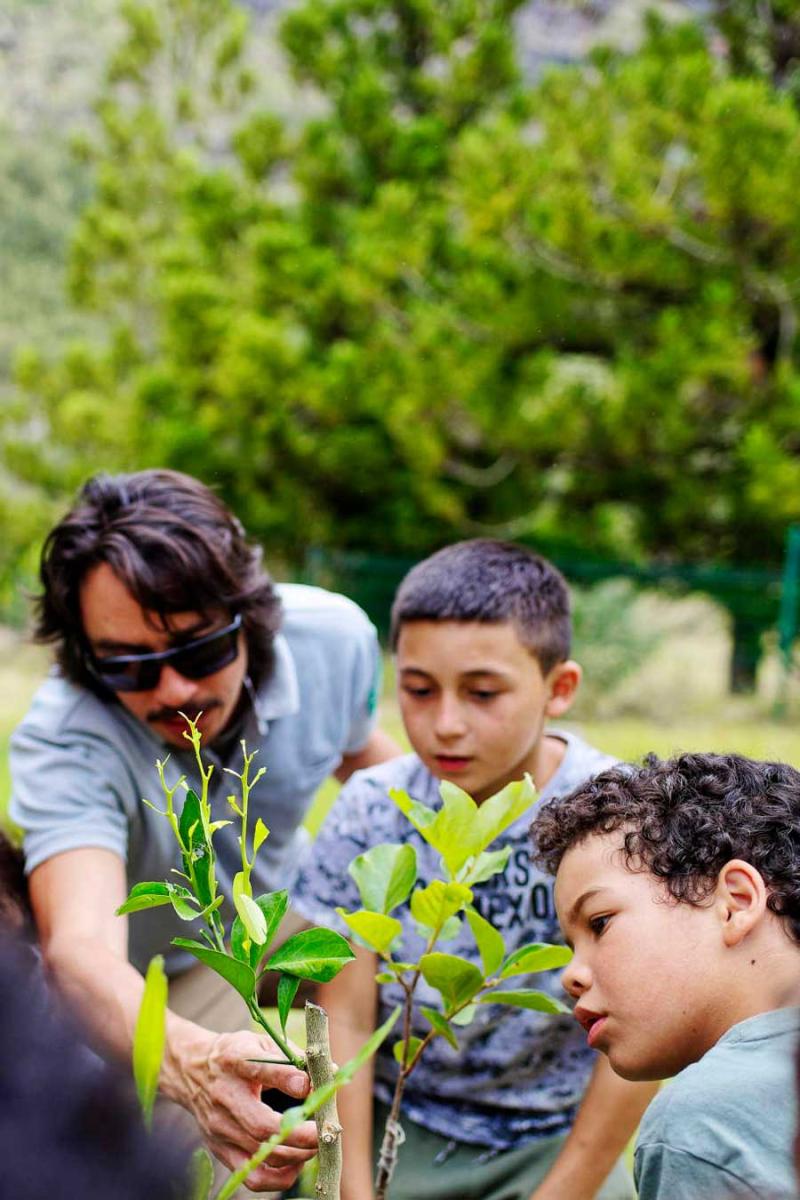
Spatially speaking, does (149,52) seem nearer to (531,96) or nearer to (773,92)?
(531,96)

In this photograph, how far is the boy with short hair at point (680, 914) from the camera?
1.26m

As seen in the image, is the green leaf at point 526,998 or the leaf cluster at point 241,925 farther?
the green leaf at point 526,998

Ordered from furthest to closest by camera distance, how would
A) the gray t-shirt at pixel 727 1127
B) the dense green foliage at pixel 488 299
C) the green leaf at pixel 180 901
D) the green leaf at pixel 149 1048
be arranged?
the dense green foliage at pixel 488 299 < the gray t-shirt at pixel 727 1127 < the green leaf at pixel 180 901 < the green leaf at pixel 149 1048

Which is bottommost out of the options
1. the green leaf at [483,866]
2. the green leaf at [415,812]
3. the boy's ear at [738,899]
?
the boy's ear at [738,899]

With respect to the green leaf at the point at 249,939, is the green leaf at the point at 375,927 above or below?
below

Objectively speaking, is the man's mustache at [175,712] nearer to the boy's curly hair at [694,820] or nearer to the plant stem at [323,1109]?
the boy's curly hair at [694,820]

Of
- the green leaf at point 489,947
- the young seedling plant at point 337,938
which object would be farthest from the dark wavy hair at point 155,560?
the green leaf at point 489,947

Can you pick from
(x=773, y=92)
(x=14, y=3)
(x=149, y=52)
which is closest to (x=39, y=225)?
(x=149, y=52)

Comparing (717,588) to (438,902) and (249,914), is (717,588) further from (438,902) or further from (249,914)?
(249,914)

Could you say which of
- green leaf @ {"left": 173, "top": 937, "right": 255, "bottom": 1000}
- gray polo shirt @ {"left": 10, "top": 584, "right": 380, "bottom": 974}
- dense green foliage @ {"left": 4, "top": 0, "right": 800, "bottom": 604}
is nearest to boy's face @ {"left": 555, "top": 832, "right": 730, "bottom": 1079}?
green leaf @ {"left": 173, "top": 937, "right": 255, "bottom": 1000}

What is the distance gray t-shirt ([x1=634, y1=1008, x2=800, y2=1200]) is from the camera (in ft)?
3.29

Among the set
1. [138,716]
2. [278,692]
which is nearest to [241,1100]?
[138,716]

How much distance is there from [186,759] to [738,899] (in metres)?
1.31

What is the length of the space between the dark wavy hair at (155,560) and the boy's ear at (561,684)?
58 cm
